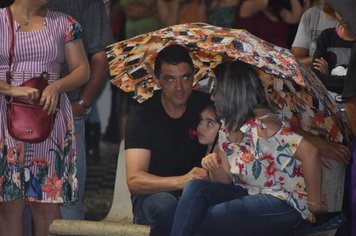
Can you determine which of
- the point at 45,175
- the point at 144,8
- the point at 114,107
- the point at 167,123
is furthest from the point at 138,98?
the point at 114,107

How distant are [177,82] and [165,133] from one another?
32cm

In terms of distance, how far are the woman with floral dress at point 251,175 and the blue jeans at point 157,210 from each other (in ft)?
0.71

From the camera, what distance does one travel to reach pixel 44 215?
25.5 feet

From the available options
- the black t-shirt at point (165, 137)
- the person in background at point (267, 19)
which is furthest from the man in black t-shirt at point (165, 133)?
the person in background at point (267, 19)

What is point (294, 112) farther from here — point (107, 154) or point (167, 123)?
point (107, 154)

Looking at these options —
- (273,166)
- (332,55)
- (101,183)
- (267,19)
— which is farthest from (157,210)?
(101,183)

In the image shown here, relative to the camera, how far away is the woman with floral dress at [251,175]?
711 cm

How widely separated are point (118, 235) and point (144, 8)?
5.12 m

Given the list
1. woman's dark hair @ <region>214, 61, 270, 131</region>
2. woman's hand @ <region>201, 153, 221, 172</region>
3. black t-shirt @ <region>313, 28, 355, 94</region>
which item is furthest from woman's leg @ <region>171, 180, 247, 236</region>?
black t-shirt @ <region>313, 28, 355, 94</region>

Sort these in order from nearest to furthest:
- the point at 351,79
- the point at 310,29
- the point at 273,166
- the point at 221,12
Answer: the point at 351,79
the point at 273,166
the point at 310,29
the point at 221,12

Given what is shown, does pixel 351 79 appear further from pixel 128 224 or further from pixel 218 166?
pixel 128 224

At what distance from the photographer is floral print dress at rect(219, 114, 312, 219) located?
7.17m

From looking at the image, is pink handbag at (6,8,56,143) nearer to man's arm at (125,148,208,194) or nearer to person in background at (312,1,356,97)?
man's arm at (125,148,208,194)

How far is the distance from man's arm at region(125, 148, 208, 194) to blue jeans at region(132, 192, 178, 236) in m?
0.05
